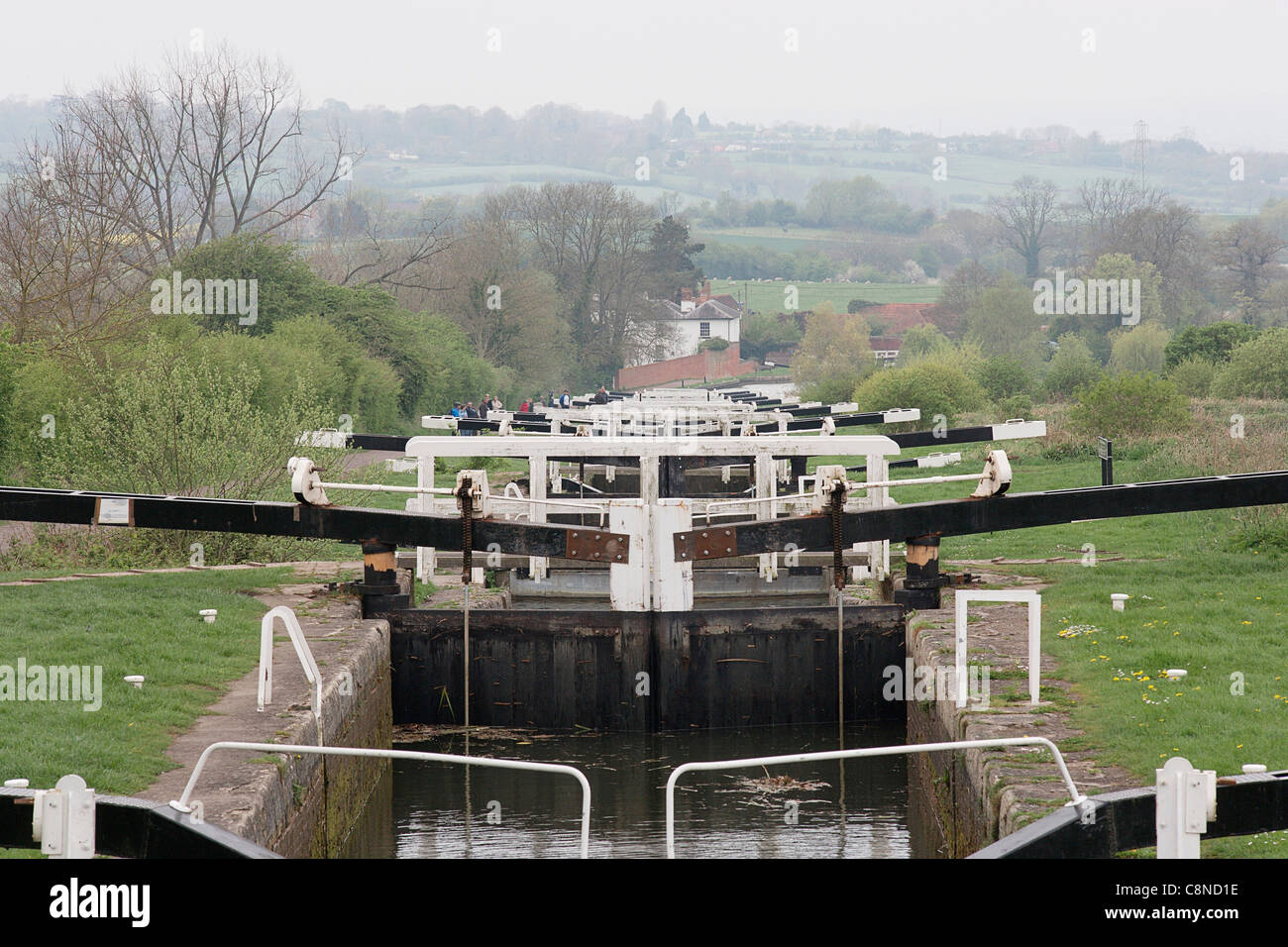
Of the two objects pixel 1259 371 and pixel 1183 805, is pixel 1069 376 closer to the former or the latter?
pixel 1259 371

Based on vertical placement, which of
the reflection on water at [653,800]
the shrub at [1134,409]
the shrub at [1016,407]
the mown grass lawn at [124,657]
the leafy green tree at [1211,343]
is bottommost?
the reflection on water at [653,800]

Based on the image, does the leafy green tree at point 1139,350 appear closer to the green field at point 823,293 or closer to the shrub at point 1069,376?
the shrub at point 1069,376

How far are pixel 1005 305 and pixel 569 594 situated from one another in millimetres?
61256

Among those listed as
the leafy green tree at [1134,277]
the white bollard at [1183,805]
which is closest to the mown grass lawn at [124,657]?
the white bollard at [1183,805]

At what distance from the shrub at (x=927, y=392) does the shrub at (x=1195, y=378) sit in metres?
5.64

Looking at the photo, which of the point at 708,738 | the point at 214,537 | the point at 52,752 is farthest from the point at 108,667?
the point at 214,537

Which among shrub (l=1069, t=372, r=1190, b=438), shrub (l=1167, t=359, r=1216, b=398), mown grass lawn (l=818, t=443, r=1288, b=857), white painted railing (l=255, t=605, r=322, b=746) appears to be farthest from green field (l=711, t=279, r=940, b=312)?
white painted railing (l=255, t=605, r=322, b=746)

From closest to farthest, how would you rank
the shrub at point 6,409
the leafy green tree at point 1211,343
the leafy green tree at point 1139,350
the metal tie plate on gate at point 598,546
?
the metal tie plate on gate at point 598,546
the shrub at point 6,409
the leafy green tree at point 1211,343
the leafy green tree at point 1139,350

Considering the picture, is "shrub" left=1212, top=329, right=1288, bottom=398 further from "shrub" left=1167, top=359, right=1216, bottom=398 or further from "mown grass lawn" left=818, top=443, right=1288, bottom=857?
"mown grass lawn" left=818, top=443, right=1288, bottom=857

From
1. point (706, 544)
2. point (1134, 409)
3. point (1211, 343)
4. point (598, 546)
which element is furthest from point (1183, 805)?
point (1211, 343)

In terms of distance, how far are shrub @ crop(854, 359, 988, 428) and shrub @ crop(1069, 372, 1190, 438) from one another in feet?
26.6

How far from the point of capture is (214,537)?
56.9 feet

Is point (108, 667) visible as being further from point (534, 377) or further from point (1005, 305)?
point (1005, 305)

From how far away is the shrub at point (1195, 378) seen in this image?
136 feet
